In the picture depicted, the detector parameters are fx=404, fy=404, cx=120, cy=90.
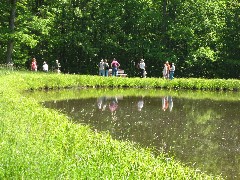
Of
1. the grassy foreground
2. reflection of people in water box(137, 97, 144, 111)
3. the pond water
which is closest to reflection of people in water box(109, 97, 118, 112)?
the pond water

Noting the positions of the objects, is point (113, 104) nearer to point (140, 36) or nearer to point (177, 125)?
point (177, 125)

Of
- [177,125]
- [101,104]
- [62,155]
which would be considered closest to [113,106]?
[101,104]

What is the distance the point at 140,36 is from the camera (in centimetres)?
4925

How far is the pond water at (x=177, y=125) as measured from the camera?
11.7 m

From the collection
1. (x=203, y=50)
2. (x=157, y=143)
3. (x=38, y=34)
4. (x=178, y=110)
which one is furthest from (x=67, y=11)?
(x=157, y=143)

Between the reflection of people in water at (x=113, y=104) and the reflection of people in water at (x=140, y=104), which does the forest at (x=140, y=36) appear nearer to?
the reflection of people in water at (x=140, y=104)

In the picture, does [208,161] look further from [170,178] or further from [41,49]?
[41,49]

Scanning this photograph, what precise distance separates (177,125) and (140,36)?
3331 cm

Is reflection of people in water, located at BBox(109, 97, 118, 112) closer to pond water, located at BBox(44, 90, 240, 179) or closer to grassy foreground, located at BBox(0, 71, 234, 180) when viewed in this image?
pond water, located at BBox(44, 90, 240, 179)

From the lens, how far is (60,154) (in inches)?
315

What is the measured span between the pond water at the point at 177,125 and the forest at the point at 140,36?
2109 centimetres

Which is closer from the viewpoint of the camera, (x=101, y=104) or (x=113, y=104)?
(x=101, y=104)

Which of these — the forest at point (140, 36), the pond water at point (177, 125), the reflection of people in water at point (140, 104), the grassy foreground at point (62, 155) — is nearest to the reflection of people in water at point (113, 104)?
the pond water at point (177, 125)

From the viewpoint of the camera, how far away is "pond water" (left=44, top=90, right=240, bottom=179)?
38.3ft
